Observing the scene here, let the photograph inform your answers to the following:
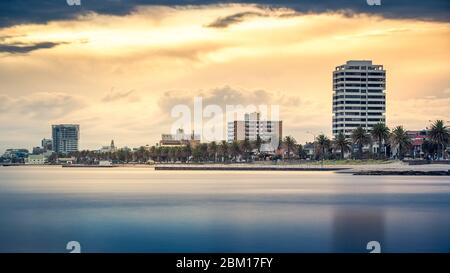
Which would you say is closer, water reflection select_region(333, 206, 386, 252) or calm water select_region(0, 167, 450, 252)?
water reflection select_region(333, 206, 386, 252)

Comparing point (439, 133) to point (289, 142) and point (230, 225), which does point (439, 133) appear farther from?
point (230, 225)

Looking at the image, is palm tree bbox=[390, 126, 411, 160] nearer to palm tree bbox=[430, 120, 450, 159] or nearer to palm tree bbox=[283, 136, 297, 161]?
palm tree bbox=[430, 120, 450, 159]

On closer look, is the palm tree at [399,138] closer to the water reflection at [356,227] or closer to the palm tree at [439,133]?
the palm tree at [439,133]

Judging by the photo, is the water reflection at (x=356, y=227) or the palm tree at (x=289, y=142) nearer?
the water reflection at (x=356, y=227)

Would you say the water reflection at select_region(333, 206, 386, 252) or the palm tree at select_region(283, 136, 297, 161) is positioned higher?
the palm tree at select_region(283, 136, 297, 161)

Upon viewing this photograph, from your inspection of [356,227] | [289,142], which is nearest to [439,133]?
[289,142]

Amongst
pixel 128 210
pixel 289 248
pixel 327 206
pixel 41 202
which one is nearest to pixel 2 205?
pixel 41 202

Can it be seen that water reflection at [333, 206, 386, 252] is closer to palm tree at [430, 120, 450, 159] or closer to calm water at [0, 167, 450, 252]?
calm water at [0, 167, 450, 252]

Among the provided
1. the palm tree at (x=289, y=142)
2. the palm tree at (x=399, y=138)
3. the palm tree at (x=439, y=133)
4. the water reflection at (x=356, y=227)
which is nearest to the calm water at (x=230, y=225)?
the water reflection at (x=356, y=227)

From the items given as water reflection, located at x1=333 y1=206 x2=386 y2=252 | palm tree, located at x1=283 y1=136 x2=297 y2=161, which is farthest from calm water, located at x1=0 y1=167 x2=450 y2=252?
palm tree, located at x1=283 y1=136 x2=297 y2=161

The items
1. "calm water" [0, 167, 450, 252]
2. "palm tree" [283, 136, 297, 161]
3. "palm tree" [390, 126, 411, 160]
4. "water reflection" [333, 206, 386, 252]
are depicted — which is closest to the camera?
"water reflection" [333, 206, 386, 252]

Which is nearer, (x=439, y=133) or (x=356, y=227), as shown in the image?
(x=356, y=227)

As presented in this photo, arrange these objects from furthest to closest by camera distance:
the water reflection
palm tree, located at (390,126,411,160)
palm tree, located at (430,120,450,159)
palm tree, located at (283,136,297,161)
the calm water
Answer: palm tree, located at (283,136,297,161) → palm tree, located at (390,126,411,160) → palm tree, located at (430,120,450,159) → the calm water → the water reflection

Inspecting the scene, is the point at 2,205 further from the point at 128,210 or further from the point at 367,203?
the point at 367,203
